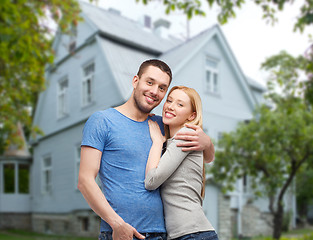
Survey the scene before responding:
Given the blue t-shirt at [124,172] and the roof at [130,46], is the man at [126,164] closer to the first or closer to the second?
the blue t-shirt at [124,172]

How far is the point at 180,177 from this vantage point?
235cm

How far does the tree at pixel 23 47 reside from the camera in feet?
25.7

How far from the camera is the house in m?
16.1

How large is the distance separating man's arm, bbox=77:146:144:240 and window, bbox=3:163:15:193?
72.5 feet

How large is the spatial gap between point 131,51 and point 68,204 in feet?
23.7

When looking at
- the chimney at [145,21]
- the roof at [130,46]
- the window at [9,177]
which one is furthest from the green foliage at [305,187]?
the window at [9,177]

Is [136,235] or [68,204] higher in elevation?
[136,235]

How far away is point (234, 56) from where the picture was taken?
1856cm

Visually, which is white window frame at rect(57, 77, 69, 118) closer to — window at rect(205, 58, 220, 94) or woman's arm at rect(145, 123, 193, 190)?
window at rect(205, 58, 220, 94)

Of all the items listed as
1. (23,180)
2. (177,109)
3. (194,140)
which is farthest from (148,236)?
(23,180)

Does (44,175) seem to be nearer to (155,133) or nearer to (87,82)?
(87,82)

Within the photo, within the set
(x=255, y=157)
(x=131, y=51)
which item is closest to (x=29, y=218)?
(x=131, y=51)

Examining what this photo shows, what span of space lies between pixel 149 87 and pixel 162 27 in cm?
1997

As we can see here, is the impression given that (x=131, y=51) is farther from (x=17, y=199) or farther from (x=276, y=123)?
(x=17, y=199)
